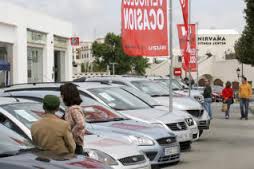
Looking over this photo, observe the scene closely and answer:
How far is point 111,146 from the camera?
884 centimetres

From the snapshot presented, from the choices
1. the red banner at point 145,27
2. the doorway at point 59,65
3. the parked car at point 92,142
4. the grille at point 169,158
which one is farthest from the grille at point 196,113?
the doorway at point 59,65

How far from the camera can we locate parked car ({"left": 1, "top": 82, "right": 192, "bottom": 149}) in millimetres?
12625

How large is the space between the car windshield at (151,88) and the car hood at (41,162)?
12.0 metres

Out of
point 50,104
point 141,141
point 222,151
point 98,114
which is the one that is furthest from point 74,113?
point 222,151

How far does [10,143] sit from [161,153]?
15.4 ft

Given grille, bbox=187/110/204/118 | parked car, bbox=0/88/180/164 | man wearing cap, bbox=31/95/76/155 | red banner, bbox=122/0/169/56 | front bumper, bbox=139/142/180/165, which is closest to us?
man wearing cap, bbox=31/95/76/155

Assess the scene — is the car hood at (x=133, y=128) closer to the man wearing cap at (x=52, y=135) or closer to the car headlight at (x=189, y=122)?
the car headlight at (x=189, y=122)

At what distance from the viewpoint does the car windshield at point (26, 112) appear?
8269 mm

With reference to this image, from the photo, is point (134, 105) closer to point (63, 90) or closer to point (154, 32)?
point (154, 32)

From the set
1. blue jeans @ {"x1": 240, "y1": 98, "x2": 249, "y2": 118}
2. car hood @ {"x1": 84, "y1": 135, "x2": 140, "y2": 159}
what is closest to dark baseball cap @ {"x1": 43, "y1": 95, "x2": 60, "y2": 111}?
car hood @ {"x1": 84, "y1": 135, "x2": 140, "y2": 159}

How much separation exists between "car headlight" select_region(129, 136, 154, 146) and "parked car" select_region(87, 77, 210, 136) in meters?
5.98

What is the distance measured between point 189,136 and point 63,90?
18.4ft

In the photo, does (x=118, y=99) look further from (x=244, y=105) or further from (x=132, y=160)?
(x=244, y=105)

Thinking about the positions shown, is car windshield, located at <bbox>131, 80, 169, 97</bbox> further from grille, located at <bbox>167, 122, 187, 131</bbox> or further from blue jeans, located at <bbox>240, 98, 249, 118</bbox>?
blue jeans, located at <bbox>240, 98, 249, 118</bbox>
